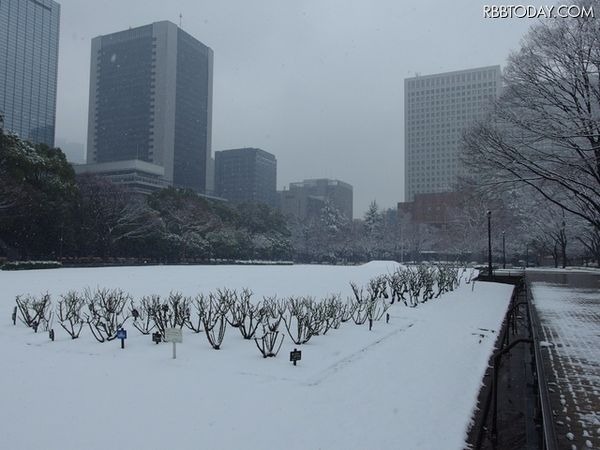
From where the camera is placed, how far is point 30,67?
306 ft

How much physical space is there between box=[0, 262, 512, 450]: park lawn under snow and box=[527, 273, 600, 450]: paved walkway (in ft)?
3.46

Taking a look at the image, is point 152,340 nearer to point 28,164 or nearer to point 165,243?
point 28,164

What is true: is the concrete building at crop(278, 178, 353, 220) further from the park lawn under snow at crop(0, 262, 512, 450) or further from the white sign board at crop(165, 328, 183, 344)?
the white sign board at crop(165, 328, 183, 344)

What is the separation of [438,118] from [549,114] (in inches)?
2486

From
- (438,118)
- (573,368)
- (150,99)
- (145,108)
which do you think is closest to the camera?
(573,368)

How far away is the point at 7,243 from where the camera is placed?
39.3 m

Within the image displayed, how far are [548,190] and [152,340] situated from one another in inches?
721

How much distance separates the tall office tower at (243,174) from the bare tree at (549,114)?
121m

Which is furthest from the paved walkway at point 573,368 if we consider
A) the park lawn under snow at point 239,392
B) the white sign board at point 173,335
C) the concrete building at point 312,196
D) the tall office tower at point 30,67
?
the concrete building at point 312,196

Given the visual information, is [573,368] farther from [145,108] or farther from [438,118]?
[145,108]

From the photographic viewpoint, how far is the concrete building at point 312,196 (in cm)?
12589

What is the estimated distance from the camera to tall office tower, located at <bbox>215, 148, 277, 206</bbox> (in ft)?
450

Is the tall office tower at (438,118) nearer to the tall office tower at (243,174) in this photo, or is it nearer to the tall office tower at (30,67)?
the tall office tower at (243,174)

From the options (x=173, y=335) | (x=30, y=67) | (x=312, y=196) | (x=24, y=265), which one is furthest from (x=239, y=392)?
(x=312, y=196)
